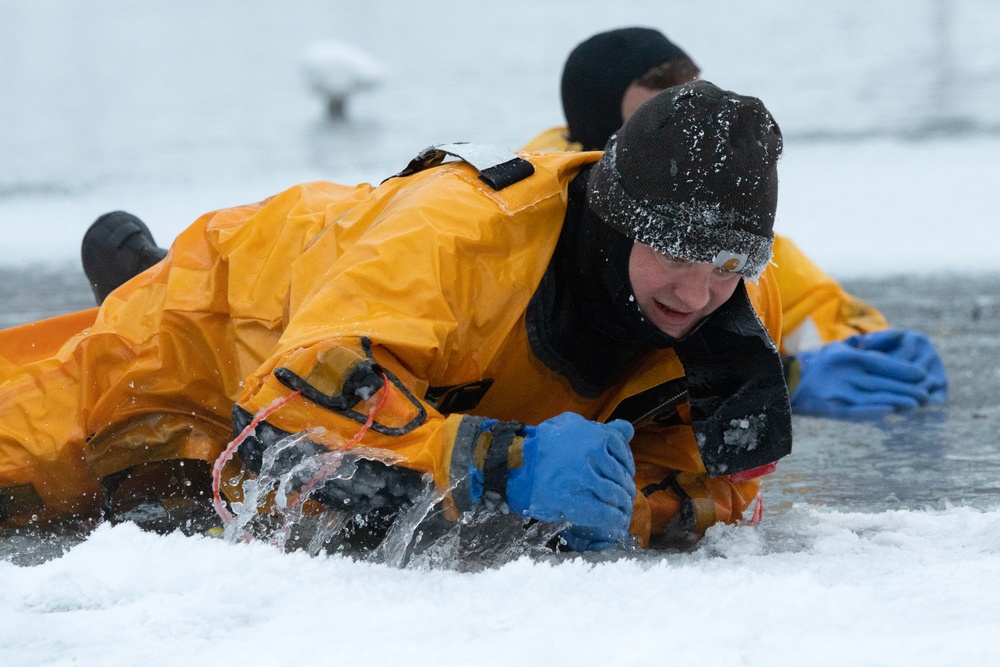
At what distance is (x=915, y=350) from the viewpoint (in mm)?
4379

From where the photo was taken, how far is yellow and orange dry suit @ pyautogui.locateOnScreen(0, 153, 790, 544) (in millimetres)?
2064

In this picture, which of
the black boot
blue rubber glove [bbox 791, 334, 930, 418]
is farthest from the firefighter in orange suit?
blue rubber glove [bbox 791, 334, 930, 418]

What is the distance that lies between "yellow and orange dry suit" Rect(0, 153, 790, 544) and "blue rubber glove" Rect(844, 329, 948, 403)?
175cm

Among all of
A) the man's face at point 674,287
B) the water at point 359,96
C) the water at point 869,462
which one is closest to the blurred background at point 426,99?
the water at point 359,96

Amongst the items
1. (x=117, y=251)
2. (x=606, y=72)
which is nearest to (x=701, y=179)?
(x=117, y=251)

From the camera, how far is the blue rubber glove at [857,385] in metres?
4.19

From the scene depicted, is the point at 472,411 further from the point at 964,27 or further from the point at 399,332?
the point at 964,27

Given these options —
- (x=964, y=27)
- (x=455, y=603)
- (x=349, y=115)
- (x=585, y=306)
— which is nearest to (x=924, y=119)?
(x=964, y=27)

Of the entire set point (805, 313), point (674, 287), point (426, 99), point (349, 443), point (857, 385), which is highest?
point (674, 287)

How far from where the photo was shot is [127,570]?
189 centimetres

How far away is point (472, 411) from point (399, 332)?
415 mm

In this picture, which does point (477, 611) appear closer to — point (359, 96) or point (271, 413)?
point (271, 413)

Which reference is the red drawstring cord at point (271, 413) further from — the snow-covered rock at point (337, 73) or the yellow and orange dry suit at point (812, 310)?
the snow-covered rock at point (337, 73)

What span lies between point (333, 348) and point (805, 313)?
9.74 feet
